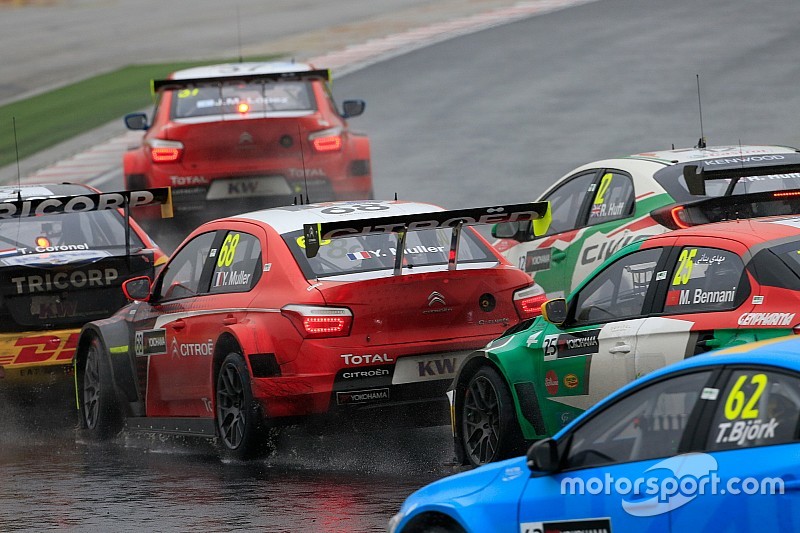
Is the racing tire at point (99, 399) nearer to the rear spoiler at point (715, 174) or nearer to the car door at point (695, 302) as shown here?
the rear spoiler at point (715, 174)

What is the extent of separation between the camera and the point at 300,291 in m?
10.4

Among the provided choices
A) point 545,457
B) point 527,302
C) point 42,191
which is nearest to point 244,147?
point 42,191

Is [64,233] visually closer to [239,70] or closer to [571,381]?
[239,70]

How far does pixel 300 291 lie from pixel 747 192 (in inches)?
139

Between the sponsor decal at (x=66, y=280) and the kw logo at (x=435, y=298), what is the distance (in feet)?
12.3

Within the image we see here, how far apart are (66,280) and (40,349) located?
560 mm

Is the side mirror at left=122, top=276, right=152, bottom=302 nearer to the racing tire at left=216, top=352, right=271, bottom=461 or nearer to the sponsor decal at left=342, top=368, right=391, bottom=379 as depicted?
the racing tire at left=216, top=352, right=271, bottom=461

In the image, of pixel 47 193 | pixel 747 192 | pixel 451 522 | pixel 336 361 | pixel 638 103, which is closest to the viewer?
pixel 451 522

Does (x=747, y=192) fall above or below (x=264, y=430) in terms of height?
above

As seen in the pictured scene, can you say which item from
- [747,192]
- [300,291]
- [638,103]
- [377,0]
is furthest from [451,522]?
[377,0]

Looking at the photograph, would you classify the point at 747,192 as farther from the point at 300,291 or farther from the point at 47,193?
the point at 47,193

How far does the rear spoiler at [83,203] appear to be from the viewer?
489 inches

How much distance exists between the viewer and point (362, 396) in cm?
1032

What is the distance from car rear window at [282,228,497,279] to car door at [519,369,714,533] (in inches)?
177
